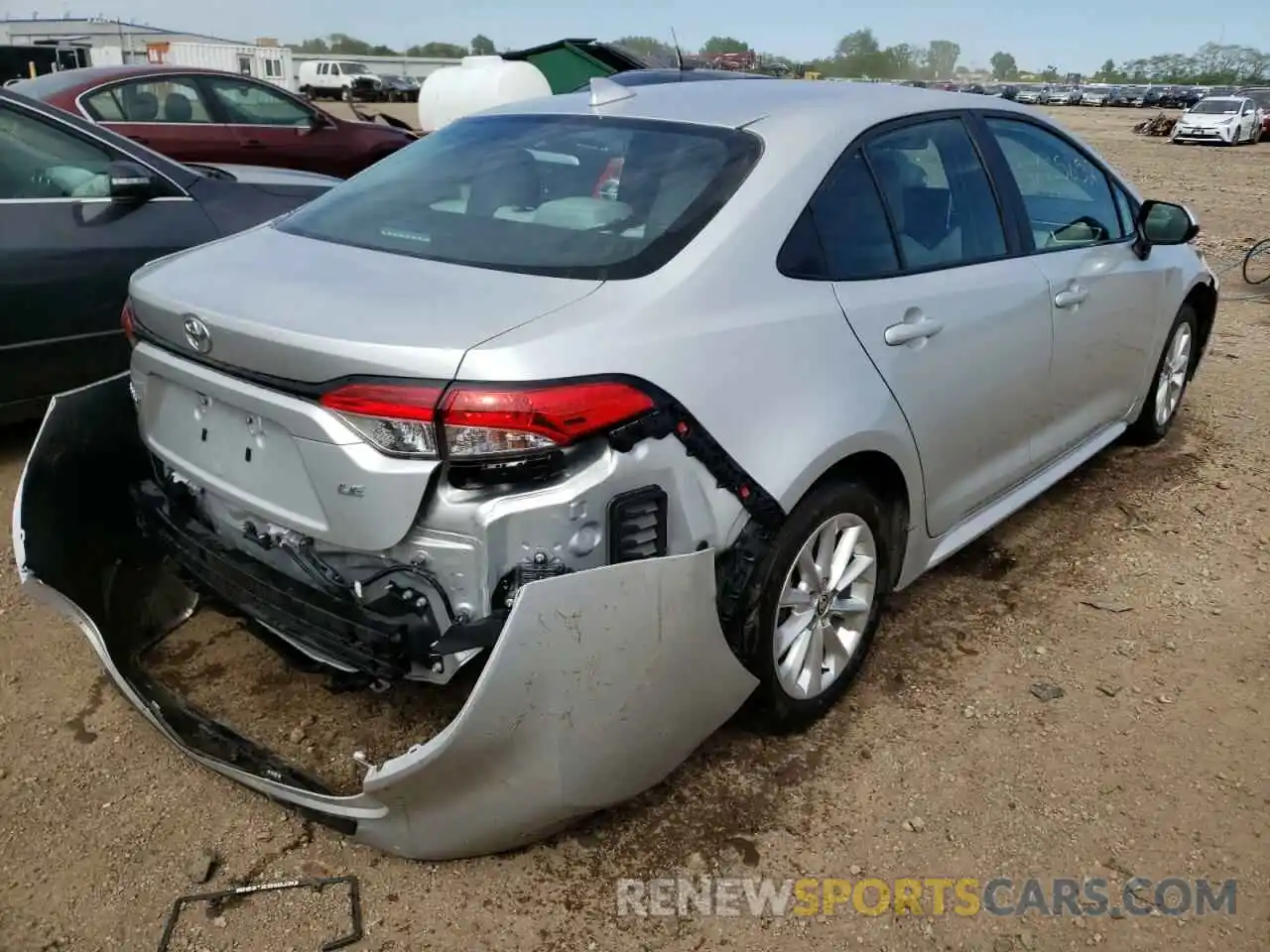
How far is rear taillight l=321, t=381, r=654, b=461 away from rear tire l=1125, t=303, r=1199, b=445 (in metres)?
3.48

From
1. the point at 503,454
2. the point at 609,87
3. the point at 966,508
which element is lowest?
the point at 966,508

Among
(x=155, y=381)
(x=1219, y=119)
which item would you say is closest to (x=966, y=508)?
(x=155, y=381)

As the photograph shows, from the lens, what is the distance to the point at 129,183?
4285mm

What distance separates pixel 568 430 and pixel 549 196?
0.94 metres

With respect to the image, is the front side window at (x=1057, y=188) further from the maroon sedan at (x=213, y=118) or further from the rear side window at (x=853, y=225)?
the maroon sedan at (x=213, y=118)

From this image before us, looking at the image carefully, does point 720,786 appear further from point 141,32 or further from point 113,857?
point 141,32

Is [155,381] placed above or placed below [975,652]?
above

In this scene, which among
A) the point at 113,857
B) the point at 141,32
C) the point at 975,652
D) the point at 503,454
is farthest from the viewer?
the point at 141,32

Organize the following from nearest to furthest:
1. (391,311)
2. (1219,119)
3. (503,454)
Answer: (503,454), (391,311), (1219,119)

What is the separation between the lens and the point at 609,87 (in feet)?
10.0

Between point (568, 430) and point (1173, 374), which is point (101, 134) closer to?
point (568, 430)

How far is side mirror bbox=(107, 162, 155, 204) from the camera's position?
4.27 m

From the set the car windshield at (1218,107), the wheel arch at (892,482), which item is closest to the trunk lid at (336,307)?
the wheel arch at (892,482)

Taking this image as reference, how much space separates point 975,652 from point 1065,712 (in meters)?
0.36
